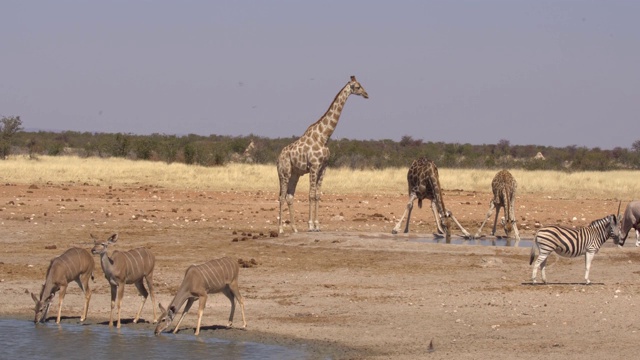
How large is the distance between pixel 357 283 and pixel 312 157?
6.17m

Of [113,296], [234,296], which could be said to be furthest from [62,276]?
[234,296]

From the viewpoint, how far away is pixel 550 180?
135 ft

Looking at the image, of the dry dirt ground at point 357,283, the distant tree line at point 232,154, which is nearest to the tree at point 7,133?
the distant tree line at point 232,154

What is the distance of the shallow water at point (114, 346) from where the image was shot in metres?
11.2

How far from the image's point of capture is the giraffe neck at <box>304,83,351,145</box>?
→ 21.9 m

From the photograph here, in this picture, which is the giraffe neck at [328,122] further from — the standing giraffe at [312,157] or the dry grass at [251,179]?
the dry grass at [251,179]

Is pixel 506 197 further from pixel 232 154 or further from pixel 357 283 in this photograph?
pixel 232 154

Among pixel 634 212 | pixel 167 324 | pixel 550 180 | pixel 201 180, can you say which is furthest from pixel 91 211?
pixel 550 180

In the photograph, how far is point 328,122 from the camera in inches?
875

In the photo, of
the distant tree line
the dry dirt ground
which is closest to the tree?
the distant tree line

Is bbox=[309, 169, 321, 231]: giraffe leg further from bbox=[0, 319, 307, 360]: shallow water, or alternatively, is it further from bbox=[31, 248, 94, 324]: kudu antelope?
bbox=[0, 319, 307, 360]: shallow water

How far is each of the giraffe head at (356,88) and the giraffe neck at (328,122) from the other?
0.17 meters

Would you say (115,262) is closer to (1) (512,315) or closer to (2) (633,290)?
(1) (512,315)

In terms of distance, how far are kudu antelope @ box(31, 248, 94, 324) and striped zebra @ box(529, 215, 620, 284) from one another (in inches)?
245
